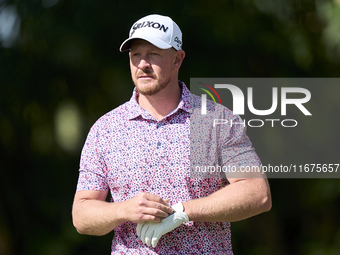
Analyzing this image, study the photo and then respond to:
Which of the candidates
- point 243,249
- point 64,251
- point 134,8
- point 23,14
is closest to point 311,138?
point 243,249

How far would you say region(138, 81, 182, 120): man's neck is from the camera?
2344 mm

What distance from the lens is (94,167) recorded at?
2.26m

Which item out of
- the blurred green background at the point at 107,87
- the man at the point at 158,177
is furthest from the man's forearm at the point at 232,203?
the blurred green background at the point at 107,87

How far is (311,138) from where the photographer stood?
16.9 ft

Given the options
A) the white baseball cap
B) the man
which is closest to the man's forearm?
the man

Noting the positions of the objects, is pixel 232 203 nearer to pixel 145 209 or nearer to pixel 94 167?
pixel 145 209

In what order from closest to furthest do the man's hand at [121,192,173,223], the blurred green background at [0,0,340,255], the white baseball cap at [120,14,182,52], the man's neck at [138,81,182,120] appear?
the man's hand at [121,192,173,223] → the white baseball cap at [120,14,182,52] → the man's neck at [138,81,182,120] → the blurred green background at [0,0,340,255]

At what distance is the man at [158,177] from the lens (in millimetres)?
2105

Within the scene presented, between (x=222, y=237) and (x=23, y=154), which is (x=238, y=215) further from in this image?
(x=23, y=154)

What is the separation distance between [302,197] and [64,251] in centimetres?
231

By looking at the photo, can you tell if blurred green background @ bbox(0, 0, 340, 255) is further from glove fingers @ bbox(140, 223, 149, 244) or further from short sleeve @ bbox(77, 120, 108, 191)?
glove fingers @ bbox(140, 223, 149, 244)

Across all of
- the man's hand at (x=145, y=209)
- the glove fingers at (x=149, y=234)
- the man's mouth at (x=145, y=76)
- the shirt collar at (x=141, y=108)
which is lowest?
the glove fingers at (x=149, y=234)

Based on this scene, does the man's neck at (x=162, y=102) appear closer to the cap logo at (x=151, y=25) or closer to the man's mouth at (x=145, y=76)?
the man's mouth at (x=145, y=76)

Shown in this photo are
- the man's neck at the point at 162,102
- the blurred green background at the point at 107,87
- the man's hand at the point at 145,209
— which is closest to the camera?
the man's hand at the point at 145,209
